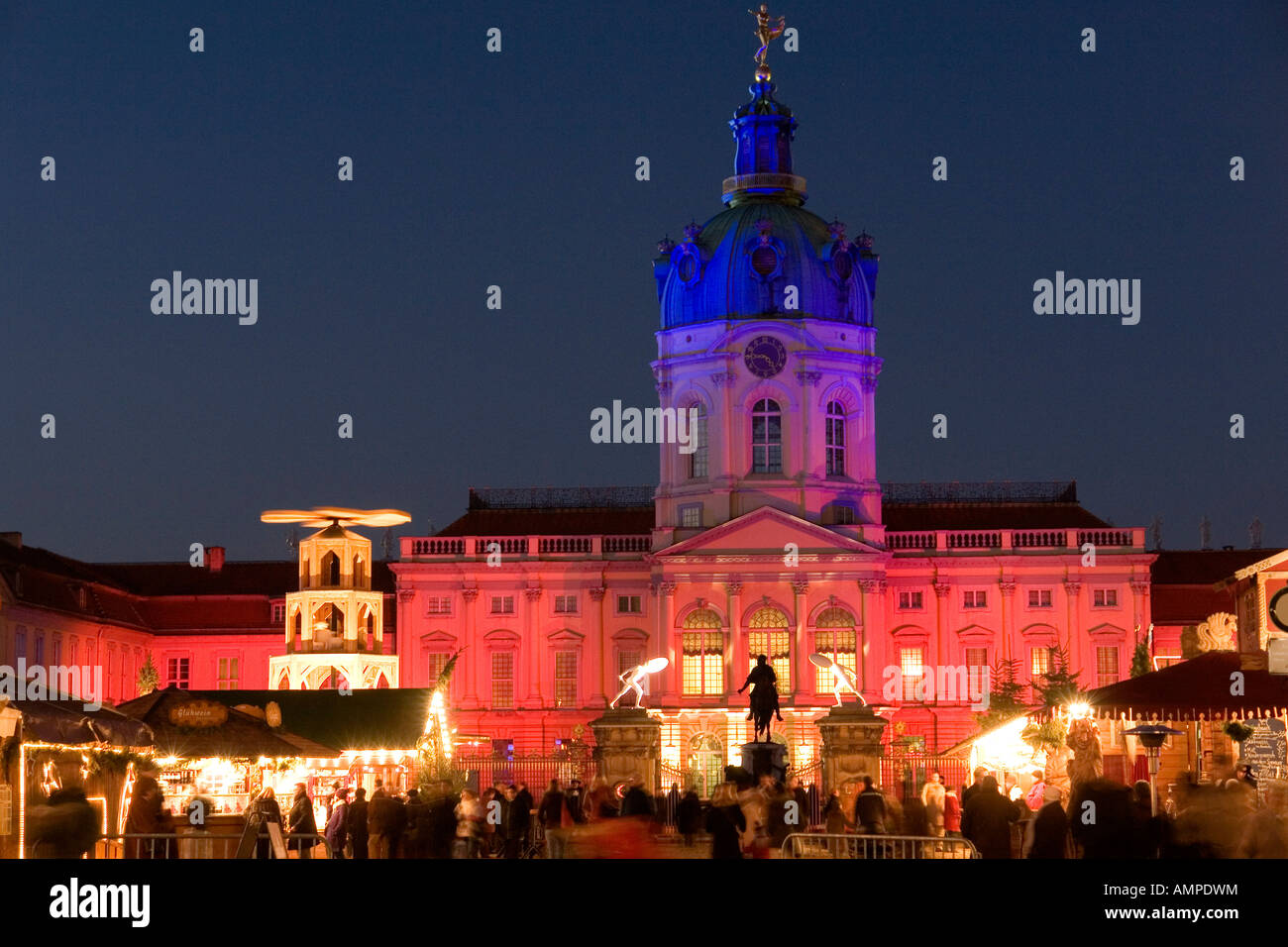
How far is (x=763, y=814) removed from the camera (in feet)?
82.9

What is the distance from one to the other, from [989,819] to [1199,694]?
25.1 feet

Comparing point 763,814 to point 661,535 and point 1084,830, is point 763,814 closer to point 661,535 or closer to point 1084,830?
point 1084,830

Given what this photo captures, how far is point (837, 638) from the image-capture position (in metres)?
77.0

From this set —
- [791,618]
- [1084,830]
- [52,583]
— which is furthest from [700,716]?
[1084,830]

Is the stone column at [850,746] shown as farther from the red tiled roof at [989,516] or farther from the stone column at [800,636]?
the red tiled roof at [989,516]

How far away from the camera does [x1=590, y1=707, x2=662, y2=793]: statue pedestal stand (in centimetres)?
4853

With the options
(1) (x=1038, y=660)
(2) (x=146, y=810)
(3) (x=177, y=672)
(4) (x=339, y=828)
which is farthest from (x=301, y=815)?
(3) (x=177, y=672)

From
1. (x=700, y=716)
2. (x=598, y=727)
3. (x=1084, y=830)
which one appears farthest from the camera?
(x=700, y=716)

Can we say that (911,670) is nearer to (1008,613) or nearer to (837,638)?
(837,638)
